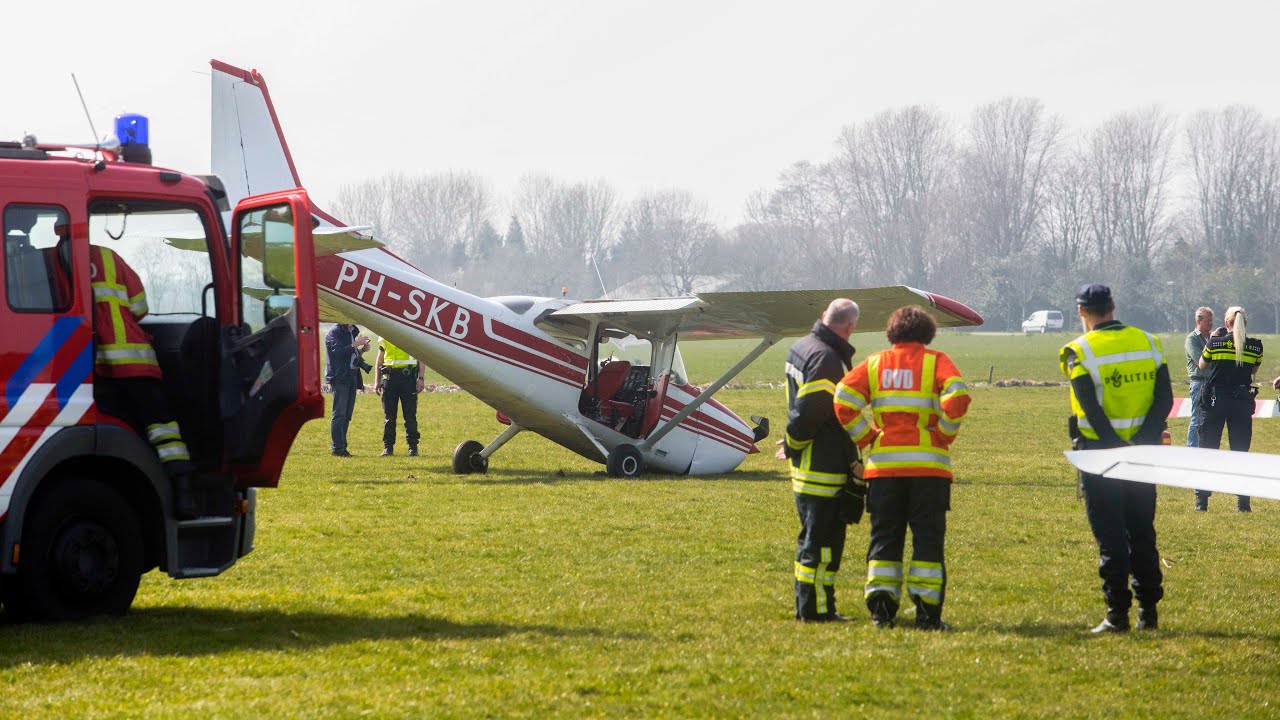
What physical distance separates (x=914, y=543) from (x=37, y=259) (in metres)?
4.87

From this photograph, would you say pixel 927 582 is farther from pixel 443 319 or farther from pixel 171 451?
pixel 443 319

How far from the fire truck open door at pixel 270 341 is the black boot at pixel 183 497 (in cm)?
29

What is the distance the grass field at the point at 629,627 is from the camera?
19.6ft

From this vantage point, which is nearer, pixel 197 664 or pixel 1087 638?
pixel 197 664

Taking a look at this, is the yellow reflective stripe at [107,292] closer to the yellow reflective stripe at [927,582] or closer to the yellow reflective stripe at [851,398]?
the yellow reflective stripe at [851,398]

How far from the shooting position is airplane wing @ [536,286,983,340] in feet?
48.8

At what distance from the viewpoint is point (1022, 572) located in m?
9.68

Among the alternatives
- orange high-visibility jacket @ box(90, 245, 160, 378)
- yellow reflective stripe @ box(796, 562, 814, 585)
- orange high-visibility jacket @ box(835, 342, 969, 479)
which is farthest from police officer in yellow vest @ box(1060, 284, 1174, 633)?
orange high-visibility jacket @ box(90, 245, 160, 378)

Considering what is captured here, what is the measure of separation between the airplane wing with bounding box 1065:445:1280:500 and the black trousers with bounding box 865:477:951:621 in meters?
1.68

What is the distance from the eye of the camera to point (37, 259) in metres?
7.16

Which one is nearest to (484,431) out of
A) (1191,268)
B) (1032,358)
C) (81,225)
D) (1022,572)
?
(1022,572)

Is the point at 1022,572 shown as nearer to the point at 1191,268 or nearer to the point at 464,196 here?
the point at 1191,268

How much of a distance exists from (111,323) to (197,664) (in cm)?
200

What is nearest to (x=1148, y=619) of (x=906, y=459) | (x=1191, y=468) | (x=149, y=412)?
(x=906, y=459)
